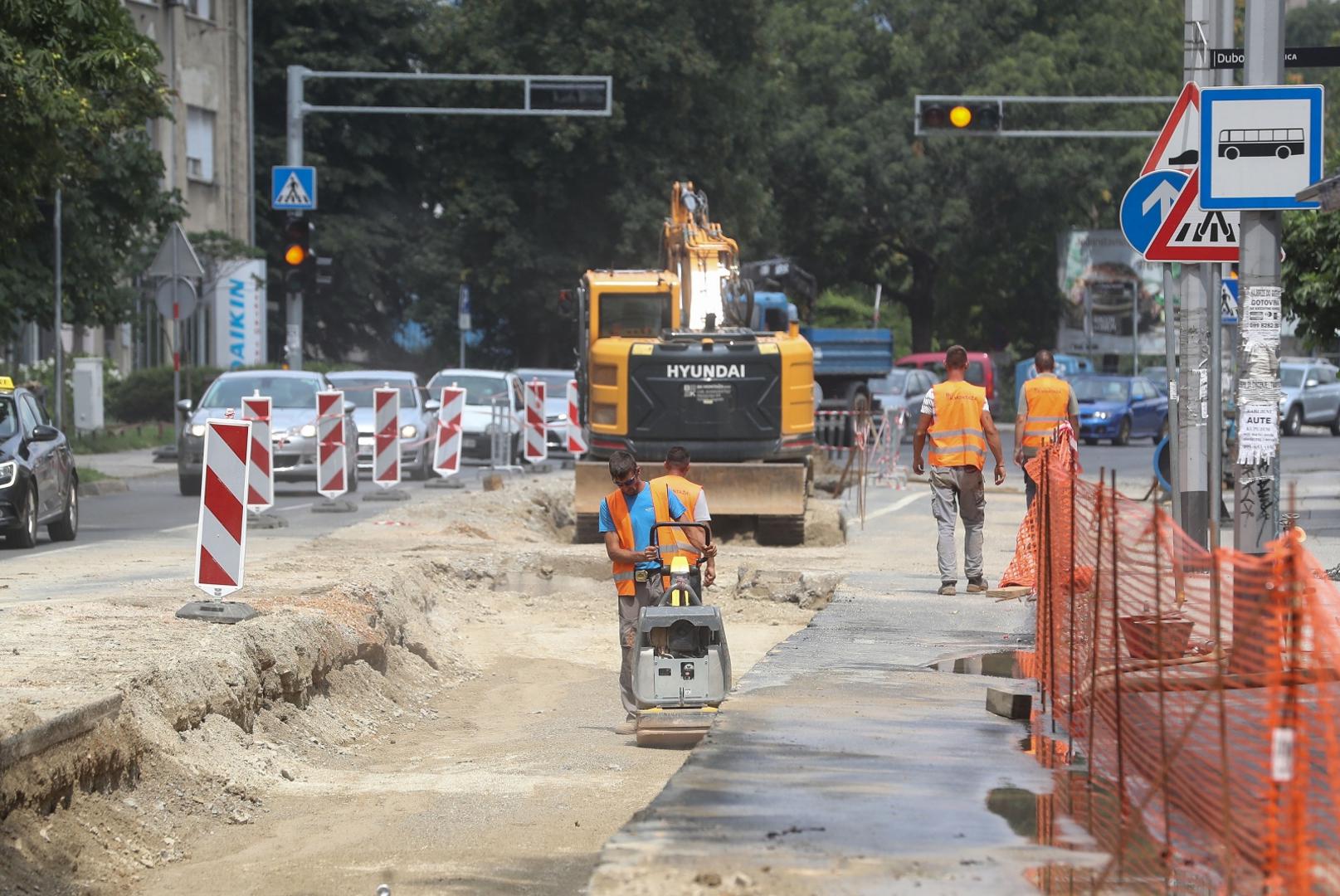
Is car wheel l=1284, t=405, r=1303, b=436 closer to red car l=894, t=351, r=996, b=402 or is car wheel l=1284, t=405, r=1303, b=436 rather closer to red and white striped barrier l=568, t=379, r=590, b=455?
red car l=894, t=351, r=996, b=402

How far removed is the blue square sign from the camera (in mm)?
9391

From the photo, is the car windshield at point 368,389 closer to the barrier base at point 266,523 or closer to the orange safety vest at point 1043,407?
the barrier base at point 266,523

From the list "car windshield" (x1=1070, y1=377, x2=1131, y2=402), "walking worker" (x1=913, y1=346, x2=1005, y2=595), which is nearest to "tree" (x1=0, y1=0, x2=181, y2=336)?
"walking worker" (x1=913, y1=346, x2=1005, y2=595)

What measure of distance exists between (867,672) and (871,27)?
5120 centimetres

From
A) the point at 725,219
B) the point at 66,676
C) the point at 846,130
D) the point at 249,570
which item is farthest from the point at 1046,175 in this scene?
the point at 66,676

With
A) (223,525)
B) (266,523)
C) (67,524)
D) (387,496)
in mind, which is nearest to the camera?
(223,525)

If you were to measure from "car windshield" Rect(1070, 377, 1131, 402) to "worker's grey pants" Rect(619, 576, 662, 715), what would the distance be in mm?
36253

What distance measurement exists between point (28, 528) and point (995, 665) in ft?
35.1

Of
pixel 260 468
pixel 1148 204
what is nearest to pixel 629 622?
pixel 1148 204

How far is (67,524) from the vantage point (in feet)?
64.3

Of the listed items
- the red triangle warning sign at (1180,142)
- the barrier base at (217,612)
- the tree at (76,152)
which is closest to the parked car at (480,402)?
the tree at (76,152)

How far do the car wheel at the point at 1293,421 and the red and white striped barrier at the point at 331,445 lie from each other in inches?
1247

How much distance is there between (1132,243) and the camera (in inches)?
422

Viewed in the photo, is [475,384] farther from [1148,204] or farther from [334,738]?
[1148,204]
